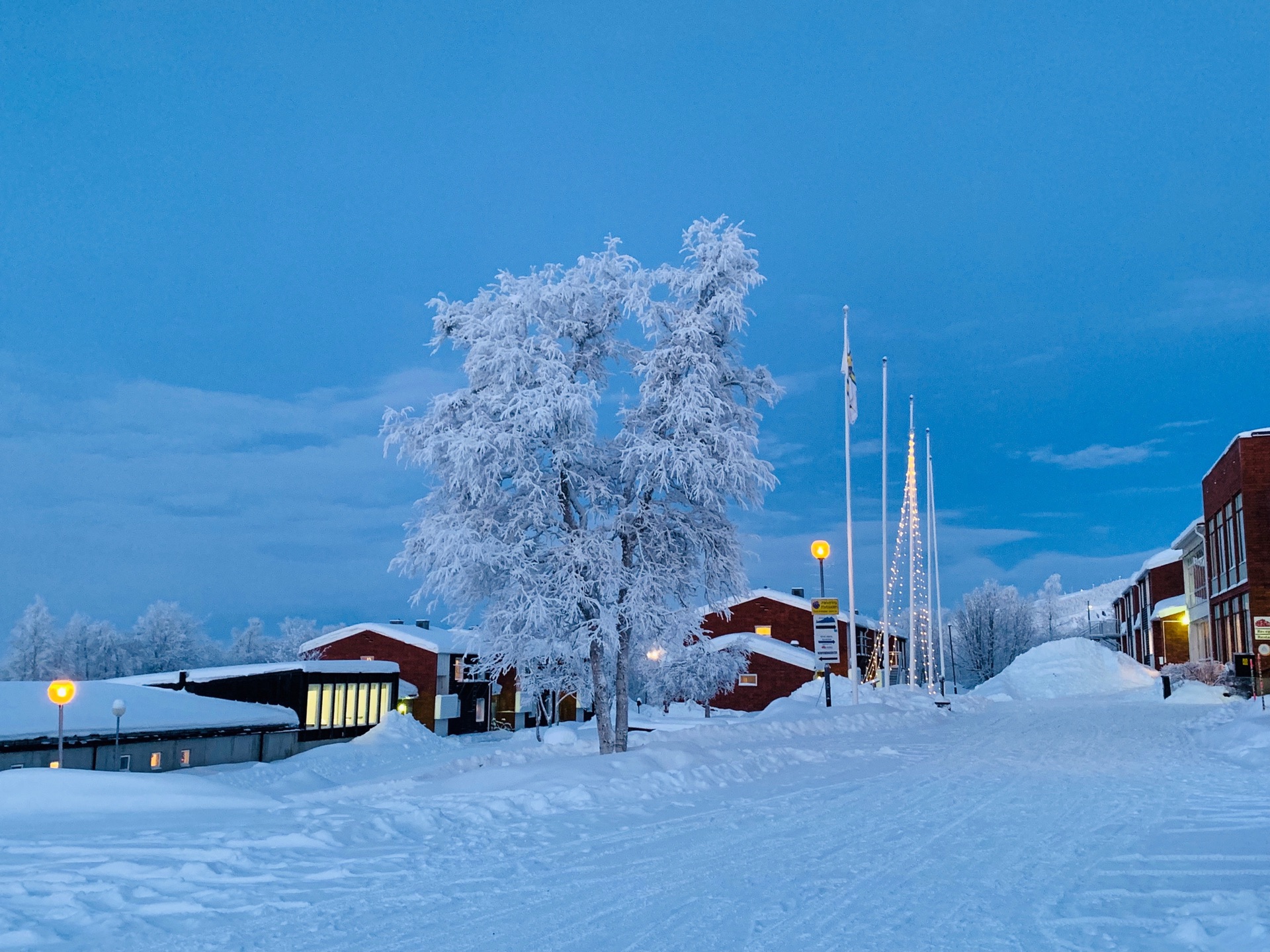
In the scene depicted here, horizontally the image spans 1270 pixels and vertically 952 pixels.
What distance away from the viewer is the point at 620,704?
2194 centimetres

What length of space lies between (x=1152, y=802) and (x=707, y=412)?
10781 millimetres

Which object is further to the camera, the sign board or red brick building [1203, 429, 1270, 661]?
red brick building [1203, 429, 1270, 661]

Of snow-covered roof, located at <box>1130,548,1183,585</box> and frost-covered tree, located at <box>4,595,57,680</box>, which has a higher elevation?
snow-covered roof, located at <box>1130,548,1183,585</box>

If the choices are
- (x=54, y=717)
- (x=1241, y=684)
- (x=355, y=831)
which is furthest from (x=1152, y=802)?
(x=1241, y=684)

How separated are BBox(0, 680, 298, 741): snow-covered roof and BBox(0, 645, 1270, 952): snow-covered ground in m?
16.0

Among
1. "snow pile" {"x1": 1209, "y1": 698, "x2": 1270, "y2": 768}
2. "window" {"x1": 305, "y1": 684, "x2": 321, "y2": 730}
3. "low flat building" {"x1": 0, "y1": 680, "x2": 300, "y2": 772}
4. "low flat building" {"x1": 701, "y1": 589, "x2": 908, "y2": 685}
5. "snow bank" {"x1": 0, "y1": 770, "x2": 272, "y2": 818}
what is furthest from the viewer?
"low flat building" {"x1": 701, "y1": 589, "x2": 908, "y2": 685}

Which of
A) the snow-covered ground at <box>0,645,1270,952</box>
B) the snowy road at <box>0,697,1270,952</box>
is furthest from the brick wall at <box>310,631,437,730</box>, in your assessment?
the snowy road at <box>0,697,1270,952</box>

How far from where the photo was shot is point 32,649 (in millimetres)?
92312

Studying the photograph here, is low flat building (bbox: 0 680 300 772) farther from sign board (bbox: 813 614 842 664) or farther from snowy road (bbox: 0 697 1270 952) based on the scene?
sign board (bbox: 813 614 842 664)

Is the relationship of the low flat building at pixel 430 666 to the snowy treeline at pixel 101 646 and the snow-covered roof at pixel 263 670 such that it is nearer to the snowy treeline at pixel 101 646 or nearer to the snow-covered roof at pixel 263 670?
the snow-covered roof at pixel 263 670

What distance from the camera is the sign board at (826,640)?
27.5 m

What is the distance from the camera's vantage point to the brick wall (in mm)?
55688

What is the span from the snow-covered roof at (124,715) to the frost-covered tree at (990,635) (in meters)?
75.0

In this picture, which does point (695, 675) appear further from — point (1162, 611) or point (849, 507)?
point (1162, 611)
